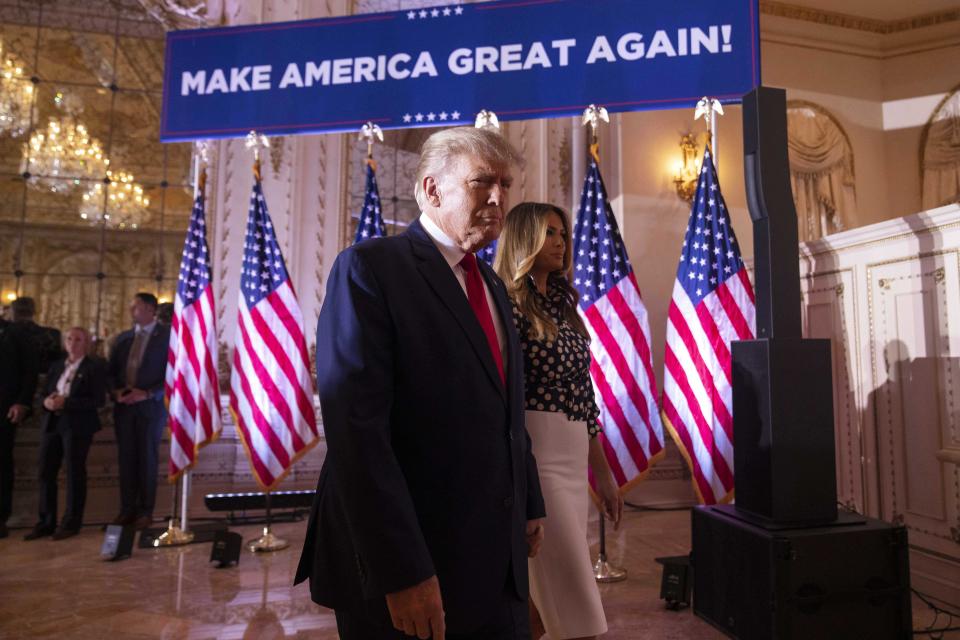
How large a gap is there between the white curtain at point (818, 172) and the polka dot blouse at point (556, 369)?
17.9 feet

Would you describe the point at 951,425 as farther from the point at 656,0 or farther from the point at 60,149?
the point at 60,149

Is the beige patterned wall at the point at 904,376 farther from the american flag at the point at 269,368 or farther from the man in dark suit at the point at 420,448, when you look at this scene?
the american flag at the point at 269,368

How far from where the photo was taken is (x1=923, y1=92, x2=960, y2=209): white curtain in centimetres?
666

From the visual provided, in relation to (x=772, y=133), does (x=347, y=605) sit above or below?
below

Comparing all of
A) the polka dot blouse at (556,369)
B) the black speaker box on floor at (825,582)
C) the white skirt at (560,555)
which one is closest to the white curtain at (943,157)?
the black speaker box on floor at (825,582)

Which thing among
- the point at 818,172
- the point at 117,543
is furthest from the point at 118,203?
the point at 818,172

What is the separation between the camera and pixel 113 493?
5293mm

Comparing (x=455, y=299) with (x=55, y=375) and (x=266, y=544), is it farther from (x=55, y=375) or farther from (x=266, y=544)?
(x=55, y=375)

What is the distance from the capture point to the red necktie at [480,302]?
53.6 inches

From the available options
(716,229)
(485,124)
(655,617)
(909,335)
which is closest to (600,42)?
(485,124)

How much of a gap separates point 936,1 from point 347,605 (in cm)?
796

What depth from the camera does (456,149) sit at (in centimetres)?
135

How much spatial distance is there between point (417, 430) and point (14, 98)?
20.2 ft

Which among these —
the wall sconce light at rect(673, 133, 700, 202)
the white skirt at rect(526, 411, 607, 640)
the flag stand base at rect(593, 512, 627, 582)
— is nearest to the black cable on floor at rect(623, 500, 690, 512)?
the flag stand base at rect(593, 512, 627, 582)
